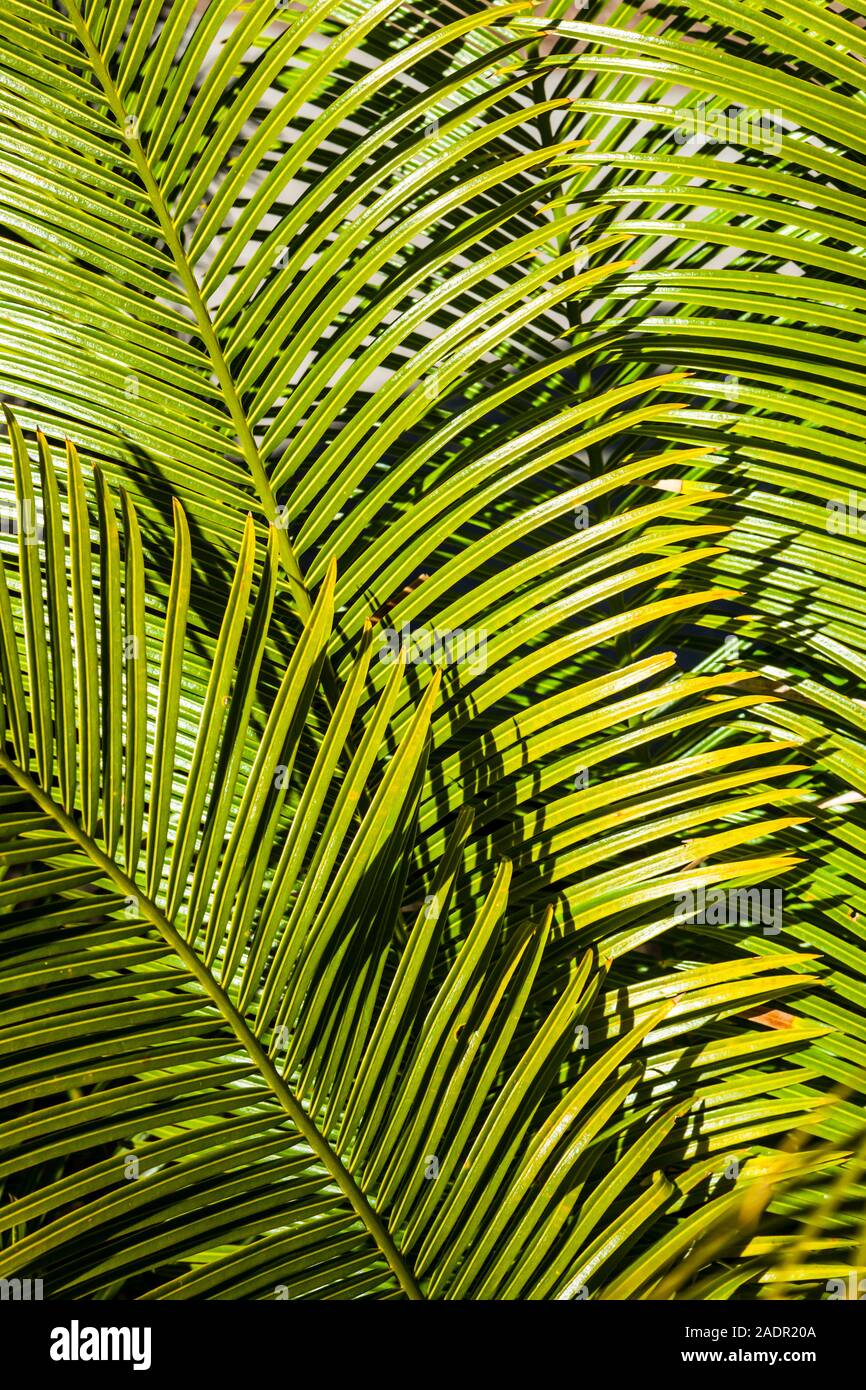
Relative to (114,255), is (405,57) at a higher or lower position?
higher

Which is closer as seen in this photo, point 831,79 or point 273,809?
point 273,809

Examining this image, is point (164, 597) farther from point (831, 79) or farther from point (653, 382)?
point (831, 79)

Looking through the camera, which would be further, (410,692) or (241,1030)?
(410,692)

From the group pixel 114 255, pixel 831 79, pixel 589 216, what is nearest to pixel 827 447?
pixel 589 216

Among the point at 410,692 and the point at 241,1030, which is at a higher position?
the point at 410,692

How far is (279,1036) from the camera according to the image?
3.34 ft

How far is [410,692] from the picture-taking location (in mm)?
1185

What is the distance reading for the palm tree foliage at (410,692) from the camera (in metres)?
1.00

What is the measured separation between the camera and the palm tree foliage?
100cm
